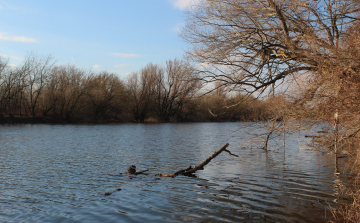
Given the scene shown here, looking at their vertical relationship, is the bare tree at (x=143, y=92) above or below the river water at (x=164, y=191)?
above

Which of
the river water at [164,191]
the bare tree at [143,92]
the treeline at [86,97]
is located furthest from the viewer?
the bare tree at [143,92]

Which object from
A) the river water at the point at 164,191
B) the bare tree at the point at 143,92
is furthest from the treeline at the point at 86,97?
the river water at the point at 164,191

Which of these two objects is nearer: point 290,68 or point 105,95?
point 290,68

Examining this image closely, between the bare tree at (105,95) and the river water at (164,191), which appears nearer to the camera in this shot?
the river water at (164,191)

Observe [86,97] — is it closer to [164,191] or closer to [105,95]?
[105,95]

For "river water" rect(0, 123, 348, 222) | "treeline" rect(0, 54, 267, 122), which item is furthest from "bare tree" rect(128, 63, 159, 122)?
"river water" rect(0, 123, 348, 222)

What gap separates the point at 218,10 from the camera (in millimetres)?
10586

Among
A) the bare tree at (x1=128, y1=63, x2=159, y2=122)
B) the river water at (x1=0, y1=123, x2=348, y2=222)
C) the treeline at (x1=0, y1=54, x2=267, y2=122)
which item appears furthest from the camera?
the bare tree at (x1=128, y1=63, x2=159, y2=122)

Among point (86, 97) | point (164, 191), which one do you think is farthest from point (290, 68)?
point (86, 97)

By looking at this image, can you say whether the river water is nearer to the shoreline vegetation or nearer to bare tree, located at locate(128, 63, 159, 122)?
the shoreline vegetation

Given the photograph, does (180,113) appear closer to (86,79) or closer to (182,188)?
(86,79)

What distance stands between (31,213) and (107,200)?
1.91m

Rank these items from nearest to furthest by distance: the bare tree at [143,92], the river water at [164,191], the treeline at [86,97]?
the river water at [164,191], the treeline at [86,97], the bare tree at [143,92]

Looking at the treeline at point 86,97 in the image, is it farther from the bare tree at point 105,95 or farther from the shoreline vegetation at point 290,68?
the shoreline vegetation at point 290,68
